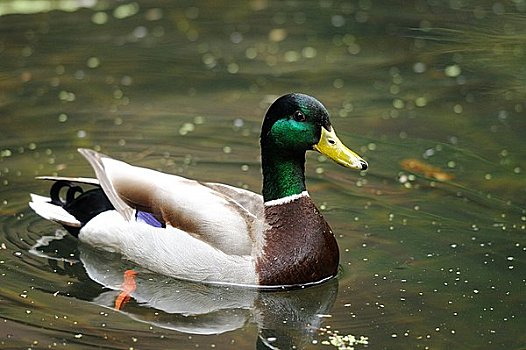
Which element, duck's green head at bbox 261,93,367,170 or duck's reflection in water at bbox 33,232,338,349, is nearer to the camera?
duck's reflection in water at bbox 33,232,338,349

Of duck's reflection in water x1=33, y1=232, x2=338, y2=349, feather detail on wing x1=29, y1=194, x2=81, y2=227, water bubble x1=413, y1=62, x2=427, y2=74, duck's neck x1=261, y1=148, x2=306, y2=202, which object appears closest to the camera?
duck's reflection in water x1=33, y1=232, x2=338, y2=349

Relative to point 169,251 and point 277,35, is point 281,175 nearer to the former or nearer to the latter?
point 169,251

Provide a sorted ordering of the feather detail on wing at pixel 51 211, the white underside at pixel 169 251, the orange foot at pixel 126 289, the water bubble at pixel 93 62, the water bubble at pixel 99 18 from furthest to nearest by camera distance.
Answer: the water bubble at pixel 99 18 < the water bubble at pixel 93 62 < the feather detail on wing at pixel 51 211 < the white underside at pixel 169 251 < the orange foot at pixel 126 289

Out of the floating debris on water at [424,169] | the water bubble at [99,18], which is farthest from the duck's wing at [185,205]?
the water bubble at [99,18]

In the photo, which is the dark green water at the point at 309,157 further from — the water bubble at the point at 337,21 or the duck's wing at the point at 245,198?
the duck's wing at the point at 245,198

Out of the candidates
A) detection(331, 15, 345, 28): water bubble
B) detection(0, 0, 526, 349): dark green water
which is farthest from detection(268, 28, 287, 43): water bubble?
detection(331, 15, 345, 28): water bubble

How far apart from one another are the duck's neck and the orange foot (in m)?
0.93

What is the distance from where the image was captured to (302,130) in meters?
7.00

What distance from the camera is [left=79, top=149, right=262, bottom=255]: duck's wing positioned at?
693cm

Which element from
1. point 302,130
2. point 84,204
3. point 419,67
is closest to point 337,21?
point 419,67

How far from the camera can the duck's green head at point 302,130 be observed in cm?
700

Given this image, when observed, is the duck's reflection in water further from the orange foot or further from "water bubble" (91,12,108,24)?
"water bubble" (91,12,108,24)

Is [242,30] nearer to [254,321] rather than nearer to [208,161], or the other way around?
[208,161]

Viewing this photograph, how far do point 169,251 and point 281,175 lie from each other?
0.80 m
